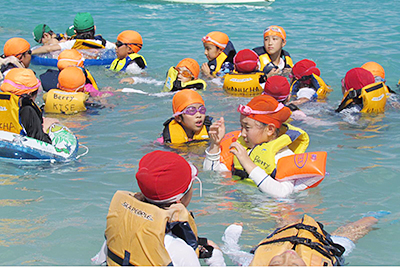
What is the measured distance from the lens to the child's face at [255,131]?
589cm

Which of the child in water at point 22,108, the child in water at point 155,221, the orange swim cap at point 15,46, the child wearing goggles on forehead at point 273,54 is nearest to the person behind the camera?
the child in water at point 155,221

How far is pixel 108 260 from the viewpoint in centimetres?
362

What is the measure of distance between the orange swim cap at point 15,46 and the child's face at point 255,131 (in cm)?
649

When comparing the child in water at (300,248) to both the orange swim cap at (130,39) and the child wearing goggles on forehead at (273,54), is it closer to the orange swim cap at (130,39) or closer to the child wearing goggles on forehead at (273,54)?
the child wearing goggles on forehead at (273,54)

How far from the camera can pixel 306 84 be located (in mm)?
10297

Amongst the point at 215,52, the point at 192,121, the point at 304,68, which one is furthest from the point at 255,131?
the point at 215,52

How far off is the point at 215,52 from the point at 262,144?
21.2ft

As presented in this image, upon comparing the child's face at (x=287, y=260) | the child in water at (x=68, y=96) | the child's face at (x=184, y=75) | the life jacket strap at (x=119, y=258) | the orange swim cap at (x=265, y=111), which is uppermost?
the orange swim cap at (x=265, y=111)

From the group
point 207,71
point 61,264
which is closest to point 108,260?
point 61,264

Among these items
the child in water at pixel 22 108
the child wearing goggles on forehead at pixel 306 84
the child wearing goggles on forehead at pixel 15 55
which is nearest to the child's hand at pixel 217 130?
the child in water at pixel 22 108

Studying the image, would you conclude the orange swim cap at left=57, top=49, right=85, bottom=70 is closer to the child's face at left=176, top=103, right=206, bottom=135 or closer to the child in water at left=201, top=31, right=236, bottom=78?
the child in water at left=201, top=31, right=236, bottom=78

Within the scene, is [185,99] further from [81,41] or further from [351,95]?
[81,41]

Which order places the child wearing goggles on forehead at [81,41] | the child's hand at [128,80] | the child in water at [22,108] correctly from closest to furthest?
the child in water at [22,108], the child's hand at [128,80], the child wearing goggles on forehead at [81,41]

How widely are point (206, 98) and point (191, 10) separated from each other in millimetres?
12738
